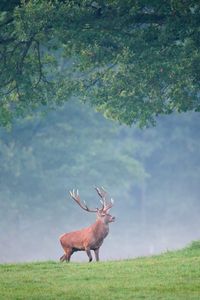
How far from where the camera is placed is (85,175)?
6262cm

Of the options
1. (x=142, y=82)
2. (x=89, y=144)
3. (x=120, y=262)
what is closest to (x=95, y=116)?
(x=89, y=144)

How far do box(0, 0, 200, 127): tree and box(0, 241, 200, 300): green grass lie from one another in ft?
16.5

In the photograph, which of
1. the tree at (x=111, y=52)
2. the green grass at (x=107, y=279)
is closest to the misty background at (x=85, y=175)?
→ the tree at (x=111, y=52)

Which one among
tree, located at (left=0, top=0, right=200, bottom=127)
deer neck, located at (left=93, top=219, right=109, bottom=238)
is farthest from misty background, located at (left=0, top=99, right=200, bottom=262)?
deer neck, located at (left=93, top=219, right=109, bottom=238)

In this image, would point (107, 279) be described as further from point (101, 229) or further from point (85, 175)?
point (85, 175)

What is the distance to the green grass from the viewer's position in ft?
62.3

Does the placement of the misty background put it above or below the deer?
below

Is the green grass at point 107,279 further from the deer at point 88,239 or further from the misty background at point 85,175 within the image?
the misty background at point 85,175

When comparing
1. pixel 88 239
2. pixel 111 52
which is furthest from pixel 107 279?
pixel 111 52

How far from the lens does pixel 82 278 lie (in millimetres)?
20672

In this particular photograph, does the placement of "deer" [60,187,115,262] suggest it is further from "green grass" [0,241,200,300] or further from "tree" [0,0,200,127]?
"tree" [0,0,200,127]

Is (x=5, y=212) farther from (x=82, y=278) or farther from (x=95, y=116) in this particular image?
(x=82, y=278)

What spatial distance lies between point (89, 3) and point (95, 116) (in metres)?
36.7

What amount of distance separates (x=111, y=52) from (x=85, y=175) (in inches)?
1399
